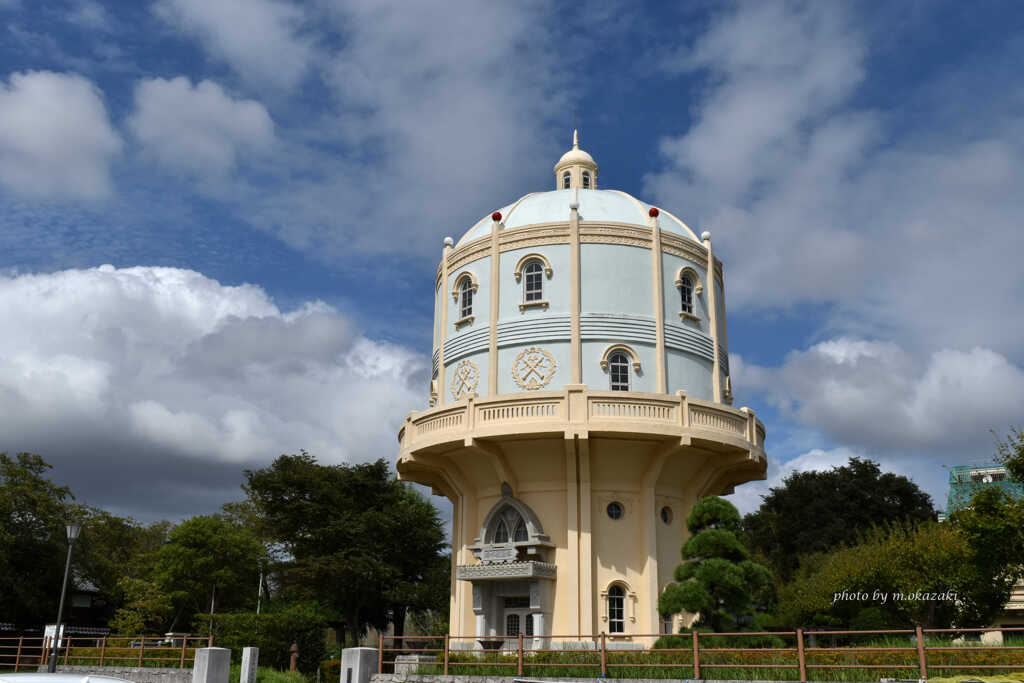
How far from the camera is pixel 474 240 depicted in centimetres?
3030

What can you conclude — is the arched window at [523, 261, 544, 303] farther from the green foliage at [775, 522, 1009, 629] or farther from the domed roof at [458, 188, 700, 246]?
the green foliage at [775, 522, 1009, 629]

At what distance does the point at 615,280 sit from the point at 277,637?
55.5 feet

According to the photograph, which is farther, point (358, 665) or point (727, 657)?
point (358, 665)

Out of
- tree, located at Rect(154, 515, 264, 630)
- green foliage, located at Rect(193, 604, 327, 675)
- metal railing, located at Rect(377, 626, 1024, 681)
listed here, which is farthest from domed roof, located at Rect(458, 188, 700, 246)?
tree, located at Rect(154, 515, 264, 630)

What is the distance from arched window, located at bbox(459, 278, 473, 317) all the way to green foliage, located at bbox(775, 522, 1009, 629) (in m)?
16.9

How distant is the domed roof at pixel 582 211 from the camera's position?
30.0m

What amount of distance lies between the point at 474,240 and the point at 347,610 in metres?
26.6

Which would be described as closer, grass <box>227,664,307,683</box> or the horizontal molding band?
grass <box>227,664,307,683</box>

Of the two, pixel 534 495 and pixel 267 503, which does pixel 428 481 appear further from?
pixel 267 503

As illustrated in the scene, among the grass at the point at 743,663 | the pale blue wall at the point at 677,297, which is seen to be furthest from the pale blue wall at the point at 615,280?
the grass at the point at 743,663

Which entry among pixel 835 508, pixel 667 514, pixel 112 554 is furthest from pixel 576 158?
pixel 112 554

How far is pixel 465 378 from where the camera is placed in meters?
29.0

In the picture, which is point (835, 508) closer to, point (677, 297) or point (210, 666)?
point (677, 297)

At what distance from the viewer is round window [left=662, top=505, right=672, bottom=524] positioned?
28062 mm
